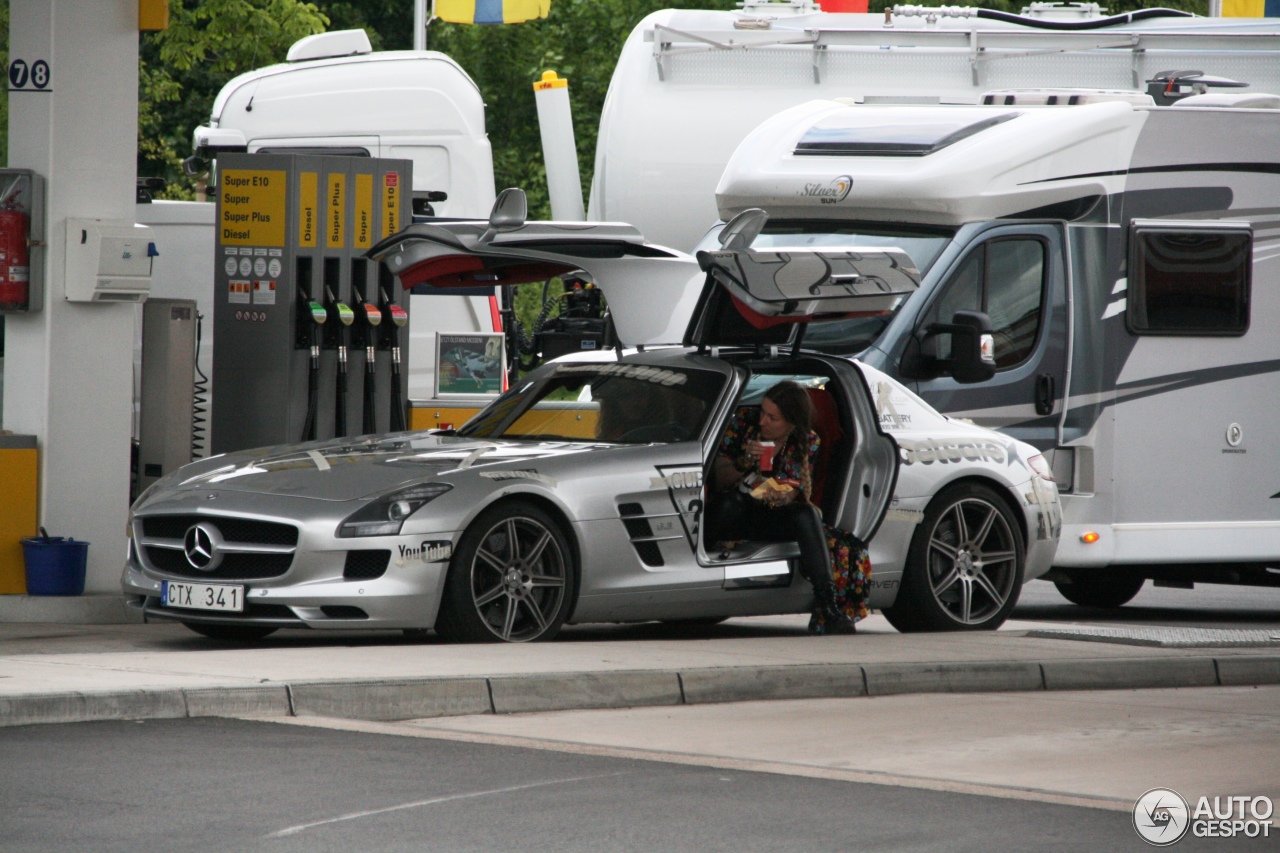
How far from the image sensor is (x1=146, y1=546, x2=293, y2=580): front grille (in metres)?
9.51

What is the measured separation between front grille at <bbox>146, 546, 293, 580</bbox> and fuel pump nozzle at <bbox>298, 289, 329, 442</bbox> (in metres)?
3.80

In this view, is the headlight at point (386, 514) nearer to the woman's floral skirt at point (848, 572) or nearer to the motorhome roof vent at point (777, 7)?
the woman's floral skirt at point (848, 572)

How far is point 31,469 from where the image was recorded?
11953 millimetres

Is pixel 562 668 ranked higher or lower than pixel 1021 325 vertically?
lower

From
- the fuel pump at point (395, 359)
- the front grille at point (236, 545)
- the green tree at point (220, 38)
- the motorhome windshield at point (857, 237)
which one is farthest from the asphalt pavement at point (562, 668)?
the green tree at point (220, 38)

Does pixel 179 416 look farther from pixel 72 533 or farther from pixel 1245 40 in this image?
pixel 1245 40

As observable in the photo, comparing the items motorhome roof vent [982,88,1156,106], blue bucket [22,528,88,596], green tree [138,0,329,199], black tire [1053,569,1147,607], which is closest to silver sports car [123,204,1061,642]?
blue bucket [22,528,88,596]

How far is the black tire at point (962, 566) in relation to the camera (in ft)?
37.3

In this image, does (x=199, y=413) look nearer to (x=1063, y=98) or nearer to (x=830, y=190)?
(x=830, y=190)

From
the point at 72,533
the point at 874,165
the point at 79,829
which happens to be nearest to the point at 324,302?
the point at 72,533

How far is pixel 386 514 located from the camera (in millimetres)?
9477

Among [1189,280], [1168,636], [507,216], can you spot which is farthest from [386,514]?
[1189,280]

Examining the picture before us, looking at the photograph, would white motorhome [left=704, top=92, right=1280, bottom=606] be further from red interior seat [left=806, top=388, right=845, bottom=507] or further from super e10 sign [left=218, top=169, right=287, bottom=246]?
super e10 sign [left=218, top=169, right=287, bottom=246]

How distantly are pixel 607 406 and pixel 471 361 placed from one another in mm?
4374
